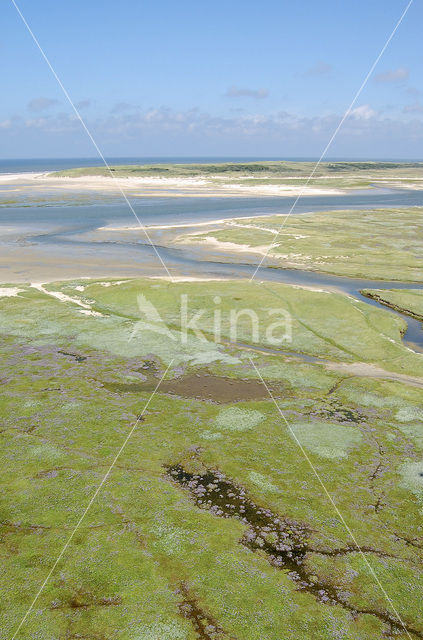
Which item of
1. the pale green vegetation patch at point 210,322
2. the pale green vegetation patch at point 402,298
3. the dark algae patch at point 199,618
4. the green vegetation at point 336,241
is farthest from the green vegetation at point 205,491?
the green vegetation at point 336,241

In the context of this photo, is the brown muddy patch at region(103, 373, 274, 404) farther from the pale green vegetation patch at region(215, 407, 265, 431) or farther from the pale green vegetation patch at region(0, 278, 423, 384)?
the pale green vegetation patch at region(0, 278, 423, 384)

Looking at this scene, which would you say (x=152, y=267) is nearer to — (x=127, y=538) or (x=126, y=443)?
(x=126, y=443)

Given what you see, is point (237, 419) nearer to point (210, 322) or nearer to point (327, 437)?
point (327, 437)

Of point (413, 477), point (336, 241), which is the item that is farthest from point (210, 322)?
point (336, 241)

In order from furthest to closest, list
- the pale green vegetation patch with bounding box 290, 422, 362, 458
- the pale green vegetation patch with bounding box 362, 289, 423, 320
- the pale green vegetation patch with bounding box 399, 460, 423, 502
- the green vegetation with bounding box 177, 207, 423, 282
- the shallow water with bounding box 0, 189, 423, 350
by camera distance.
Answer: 1. the green vegetation with bounding box 177, 207, 423, 282
2. the shallow water with bounding box 0, 189, 423, 350
3. the pale green vegetation patch with bounding box 362, 289, 423, 320
4. the pale green vegetation patch with bounding box 290, 422, 362, 458
5. the pale green vegetation patch with bounding box 399, 460, 423, 502

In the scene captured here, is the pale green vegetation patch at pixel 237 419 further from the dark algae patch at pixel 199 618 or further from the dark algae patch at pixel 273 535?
the dark algae patch at pixel 199 618

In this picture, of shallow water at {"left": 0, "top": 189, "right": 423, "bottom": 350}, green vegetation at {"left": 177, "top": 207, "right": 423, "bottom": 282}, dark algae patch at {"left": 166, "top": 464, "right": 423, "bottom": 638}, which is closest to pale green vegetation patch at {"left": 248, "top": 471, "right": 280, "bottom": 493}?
dark algae patch at {"left": 166, "top": 464, "right": 423, "bottom": 638}
